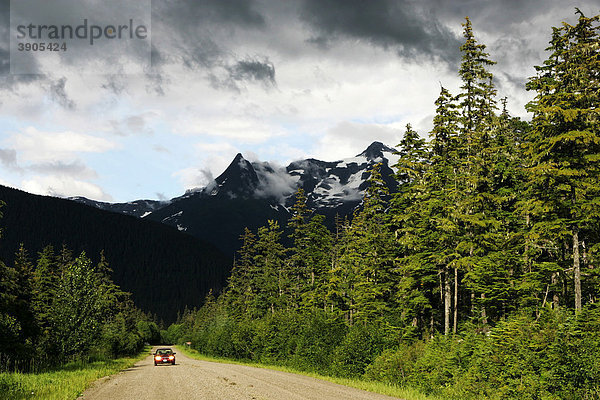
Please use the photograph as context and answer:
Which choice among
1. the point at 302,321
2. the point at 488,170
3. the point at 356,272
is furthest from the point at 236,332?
the point at 488,170

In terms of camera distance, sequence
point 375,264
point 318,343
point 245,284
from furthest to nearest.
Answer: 1. point 245,284
2. point 375,264
3. point 318,343

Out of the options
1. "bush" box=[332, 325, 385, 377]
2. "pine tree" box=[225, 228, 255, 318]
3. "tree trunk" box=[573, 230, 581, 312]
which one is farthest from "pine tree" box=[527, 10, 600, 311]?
"pine tree" box=[225, 228, 255, 318]

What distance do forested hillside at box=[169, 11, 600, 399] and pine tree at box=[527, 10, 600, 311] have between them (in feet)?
0.21

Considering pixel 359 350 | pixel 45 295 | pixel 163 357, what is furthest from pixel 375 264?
pixel 45 295

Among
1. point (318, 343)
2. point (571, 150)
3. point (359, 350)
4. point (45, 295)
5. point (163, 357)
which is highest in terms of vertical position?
point (571, 150)

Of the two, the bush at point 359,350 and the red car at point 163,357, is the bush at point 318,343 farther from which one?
the red car at point 163,357

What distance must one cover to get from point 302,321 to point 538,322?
23.4 m

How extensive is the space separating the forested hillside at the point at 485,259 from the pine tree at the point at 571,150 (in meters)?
0.06

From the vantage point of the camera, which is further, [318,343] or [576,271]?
[318,343]

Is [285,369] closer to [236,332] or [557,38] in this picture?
[236,332]

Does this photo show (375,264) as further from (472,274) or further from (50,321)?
(50,321)

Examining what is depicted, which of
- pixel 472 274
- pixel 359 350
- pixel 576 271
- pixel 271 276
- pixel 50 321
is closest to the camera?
pixel 576 271

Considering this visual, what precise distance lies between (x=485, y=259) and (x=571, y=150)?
6.87 metres

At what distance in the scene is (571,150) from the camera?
62.6 ft
